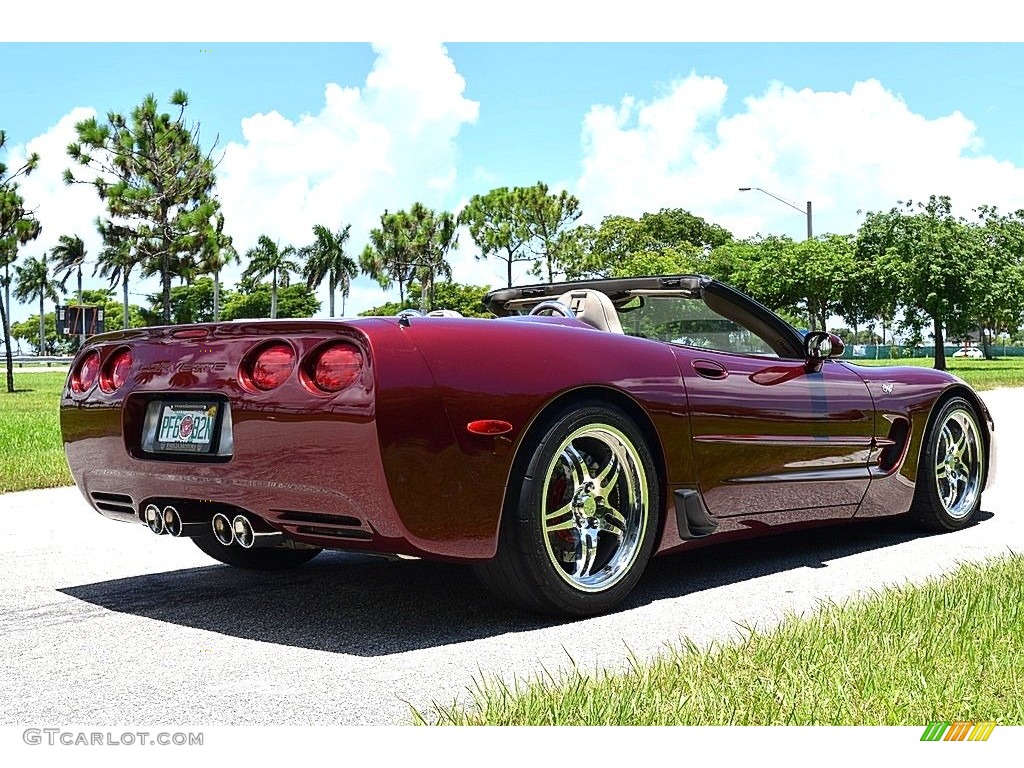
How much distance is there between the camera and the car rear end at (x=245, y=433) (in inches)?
146

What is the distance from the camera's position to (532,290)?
5555 mm

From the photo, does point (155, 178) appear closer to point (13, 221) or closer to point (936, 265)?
point (13, 221)

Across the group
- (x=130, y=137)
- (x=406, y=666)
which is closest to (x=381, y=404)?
(x=406, y=666)

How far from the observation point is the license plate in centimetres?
405

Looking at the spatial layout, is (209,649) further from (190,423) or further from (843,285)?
(843,285)

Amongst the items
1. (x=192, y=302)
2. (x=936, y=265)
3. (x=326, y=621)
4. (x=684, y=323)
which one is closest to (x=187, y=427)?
(x=326, y=621)

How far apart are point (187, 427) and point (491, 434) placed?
110 centimetres

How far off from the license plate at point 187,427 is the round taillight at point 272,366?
21cm

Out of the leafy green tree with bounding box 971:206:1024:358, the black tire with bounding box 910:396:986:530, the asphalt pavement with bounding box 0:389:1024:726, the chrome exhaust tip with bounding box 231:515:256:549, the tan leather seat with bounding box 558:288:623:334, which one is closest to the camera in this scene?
the asphalt pavement with bounding box 0:389:1024:726

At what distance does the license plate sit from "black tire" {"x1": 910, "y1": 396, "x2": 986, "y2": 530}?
375 cm

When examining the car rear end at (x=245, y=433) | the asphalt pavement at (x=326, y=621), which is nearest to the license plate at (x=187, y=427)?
the car rear end at (x=245, y=433)
